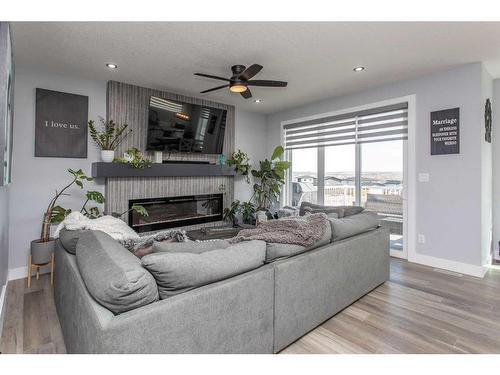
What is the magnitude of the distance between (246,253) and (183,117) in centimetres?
327

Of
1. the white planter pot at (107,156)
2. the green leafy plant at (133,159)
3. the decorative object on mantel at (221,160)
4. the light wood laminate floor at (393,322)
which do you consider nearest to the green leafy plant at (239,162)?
the decorative object on mantel at (221,160)

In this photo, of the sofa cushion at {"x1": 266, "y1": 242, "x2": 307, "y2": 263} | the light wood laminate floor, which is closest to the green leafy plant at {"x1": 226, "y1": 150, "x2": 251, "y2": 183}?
the light wood laminate floor

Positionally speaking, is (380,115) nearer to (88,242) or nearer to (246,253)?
(246,253)

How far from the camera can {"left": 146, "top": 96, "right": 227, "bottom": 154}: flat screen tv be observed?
4.04m

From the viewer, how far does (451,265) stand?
333 cm

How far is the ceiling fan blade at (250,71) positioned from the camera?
271cm

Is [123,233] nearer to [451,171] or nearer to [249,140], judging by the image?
[249,140]

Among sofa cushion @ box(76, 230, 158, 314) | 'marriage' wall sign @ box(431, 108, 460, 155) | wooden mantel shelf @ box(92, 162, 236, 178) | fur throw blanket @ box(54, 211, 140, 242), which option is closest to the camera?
sofa cushion @ box(76, 230, 158, 314)

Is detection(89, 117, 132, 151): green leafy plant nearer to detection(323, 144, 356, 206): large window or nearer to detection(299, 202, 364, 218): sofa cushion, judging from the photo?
detection(299, 202, 364, 218): sofa cushion

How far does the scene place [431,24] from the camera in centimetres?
234

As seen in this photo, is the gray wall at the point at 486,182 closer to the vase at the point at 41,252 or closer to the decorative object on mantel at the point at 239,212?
the decorative object on mantel at the point at 239,212

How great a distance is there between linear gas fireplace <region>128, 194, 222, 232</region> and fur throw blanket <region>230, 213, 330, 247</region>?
2568mm

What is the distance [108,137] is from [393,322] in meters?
3.76
